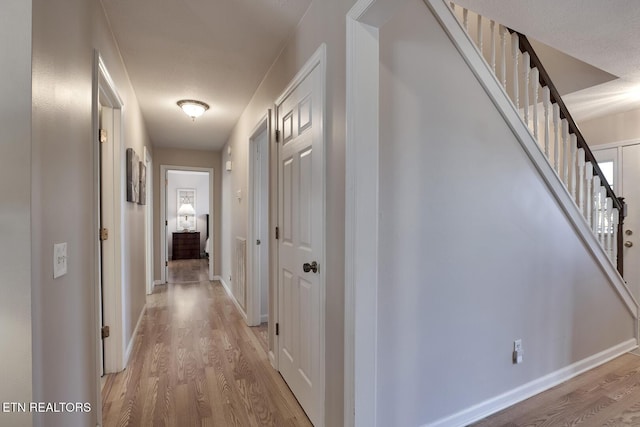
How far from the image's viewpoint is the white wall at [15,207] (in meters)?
0.90

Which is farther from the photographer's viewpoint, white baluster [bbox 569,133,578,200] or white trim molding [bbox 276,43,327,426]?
white baluster [bbox 569,133,578,200]

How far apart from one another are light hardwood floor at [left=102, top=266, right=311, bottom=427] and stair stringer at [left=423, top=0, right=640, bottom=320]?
86.4 inches

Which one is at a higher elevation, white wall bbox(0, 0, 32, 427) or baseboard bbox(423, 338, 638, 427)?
white wall bbox(0, 0, 32, 427)

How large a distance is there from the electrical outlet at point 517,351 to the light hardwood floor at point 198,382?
4.47 ft

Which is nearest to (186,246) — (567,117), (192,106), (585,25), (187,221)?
(187,221)

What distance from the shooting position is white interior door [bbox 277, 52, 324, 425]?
170 centimetres

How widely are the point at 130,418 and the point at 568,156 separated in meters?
3.67

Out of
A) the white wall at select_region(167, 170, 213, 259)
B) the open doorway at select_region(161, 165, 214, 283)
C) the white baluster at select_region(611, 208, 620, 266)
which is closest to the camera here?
the white baluster at select_region(611, 208, 620, 266)

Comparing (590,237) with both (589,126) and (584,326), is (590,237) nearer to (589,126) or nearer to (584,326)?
(584,326)

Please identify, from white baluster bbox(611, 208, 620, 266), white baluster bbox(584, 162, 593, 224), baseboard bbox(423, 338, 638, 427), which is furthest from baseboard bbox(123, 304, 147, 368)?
white baluster bbox(611, 208, 620, 266)

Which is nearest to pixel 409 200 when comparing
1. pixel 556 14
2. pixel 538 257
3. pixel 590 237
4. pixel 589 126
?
pixel 538 257

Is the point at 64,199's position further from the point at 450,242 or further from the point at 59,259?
the point at 450,242

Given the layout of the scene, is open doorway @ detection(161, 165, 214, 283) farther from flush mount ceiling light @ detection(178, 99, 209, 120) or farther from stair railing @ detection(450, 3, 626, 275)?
stair railing @ detection(450, 3, 626, 275)

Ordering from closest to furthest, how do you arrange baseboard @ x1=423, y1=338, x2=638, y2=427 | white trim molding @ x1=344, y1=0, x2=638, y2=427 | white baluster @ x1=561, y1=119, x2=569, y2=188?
white trim molding @ x1=344, y1=0, x2=638, y2=427
baseboard @ x1=423, y1=338, x2=638, y2=427
white baluster @ x1=561, y1=119, x2=569, y2=188
